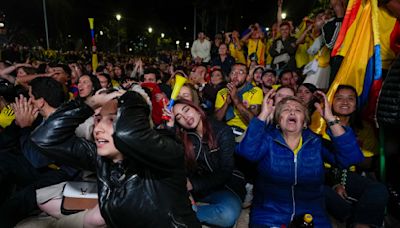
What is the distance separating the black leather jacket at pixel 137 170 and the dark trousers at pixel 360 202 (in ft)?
6.28

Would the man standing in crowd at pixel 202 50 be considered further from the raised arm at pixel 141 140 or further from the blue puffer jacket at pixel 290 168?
the raised arm at pixel 141 140

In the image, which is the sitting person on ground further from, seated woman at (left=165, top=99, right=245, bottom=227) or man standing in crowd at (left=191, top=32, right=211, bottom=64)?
man standing in crowd at (left=191, top=32, right=211, bottom=64)

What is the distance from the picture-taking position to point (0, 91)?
4426mm

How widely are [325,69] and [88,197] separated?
3.90 meters

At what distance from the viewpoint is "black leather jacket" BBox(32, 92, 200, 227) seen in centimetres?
156

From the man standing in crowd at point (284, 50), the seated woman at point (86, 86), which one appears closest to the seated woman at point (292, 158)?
the seated woman at point (86, 86)

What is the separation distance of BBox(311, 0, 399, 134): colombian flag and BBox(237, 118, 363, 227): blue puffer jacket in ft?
2.80

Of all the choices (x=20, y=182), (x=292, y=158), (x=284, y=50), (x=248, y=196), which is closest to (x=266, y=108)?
(x=292, y=158)

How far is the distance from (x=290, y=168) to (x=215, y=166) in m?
0.87

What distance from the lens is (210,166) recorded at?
3234 mm

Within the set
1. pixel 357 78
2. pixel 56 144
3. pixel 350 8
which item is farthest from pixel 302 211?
pixel 350 8

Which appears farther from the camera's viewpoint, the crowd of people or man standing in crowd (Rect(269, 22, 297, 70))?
man standing in crowd (Rect(269, 22, 297, 70))

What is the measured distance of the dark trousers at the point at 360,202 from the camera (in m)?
2.85

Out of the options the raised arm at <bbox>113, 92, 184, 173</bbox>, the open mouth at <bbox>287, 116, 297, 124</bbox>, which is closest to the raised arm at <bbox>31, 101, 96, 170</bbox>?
the raised arm at <bbox>113, 92, 184, 173</bbox>
